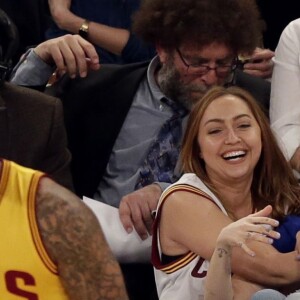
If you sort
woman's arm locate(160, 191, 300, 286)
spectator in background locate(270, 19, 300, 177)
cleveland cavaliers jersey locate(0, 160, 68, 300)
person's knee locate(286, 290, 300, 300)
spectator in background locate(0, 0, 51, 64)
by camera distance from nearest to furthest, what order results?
1. cleveland cavaliers jersey locate(0, 160, 68, 300)
2. person's knee locate(286, 290, 300, 300)
3. woman's arm locate(160, 191, 300, 286)
4. spectator in background locate(270, 19, 300, 177)
5. spectator in background locate(0, 0, 51, 64)

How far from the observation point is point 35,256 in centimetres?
161

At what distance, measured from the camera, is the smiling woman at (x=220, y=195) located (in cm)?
237

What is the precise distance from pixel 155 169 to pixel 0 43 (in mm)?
611

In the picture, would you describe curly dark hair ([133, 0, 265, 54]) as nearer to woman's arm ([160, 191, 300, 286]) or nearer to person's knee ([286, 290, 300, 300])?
woman's arm ([160, 191, 300, 286])

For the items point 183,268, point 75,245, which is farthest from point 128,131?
point 75,245

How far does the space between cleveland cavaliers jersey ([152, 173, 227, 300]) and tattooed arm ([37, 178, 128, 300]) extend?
0.71 m

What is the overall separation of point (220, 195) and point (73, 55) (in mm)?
601

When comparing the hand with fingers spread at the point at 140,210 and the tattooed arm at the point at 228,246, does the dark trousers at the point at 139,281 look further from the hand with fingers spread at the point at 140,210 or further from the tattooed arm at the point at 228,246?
the tattooed arm at the point at 228,246

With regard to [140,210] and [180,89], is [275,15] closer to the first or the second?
[180,89]

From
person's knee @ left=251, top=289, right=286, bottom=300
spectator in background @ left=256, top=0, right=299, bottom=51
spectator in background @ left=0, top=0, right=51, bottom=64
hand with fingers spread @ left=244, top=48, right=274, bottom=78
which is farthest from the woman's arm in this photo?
spectator in background @ left=0, top=0, right=51, bottom=64

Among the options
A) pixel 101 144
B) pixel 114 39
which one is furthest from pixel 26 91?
pixel 114 39

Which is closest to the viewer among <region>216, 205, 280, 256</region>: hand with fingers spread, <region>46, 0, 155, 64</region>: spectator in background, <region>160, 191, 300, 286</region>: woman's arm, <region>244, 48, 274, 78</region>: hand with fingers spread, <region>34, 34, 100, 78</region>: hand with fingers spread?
<region>216, 205, 280, 256</region>: hand with fingers spread

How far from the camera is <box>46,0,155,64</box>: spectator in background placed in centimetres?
335

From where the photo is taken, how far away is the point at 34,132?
2520 mm
